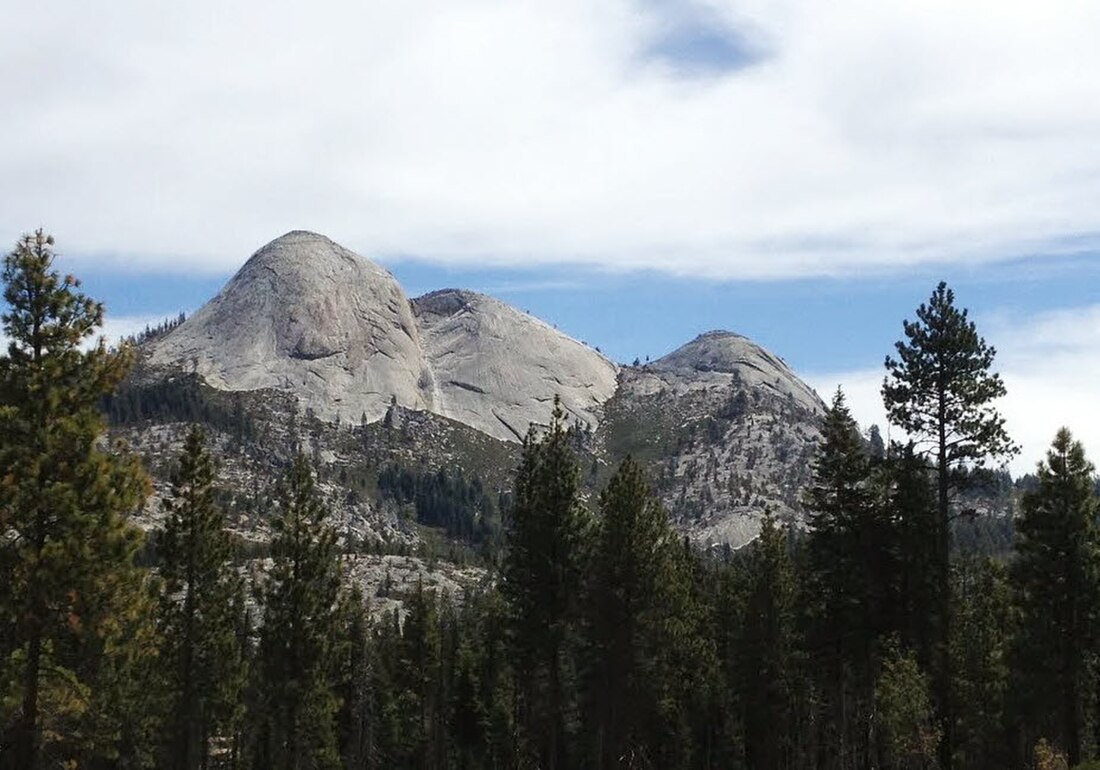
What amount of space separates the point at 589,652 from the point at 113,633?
97.3 ft

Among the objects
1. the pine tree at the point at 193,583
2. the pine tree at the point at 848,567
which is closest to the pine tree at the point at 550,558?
the pine tree at the point at 848,567

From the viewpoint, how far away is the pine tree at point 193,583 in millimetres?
47250

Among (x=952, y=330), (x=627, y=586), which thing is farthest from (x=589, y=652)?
(x=952, y=330)

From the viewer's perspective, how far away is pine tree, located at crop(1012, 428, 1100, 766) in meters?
38.3

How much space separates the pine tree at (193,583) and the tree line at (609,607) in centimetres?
14

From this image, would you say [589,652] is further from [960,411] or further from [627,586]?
[960,411]

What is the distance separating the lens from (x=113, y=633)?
25422mm

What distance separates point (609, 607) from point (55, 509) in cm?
2989

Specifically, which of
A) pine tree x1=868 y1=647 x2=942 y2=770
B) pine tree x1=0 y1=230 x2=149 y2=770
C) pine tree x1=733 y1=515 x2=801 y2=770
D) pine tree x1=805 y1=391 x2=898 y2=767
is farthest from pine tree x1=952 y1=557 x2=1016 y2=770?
pine tree x1=0 y1=230 x2=149 y2=770

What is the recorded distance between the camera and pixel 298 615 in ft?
153

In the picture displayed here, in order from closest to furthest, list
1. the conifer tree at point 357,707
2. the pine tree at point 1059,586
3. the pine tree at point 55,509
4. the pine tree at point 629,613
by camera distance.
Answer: the pine tree at point 55,509 → the pine tree at point 1059,586 → the pine tree at point 629,613 → the conifer tree at point 357,707

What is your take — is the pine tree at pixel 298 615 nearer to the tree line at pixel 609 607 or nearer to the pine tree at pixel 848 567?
the tree line at pixel 609 607

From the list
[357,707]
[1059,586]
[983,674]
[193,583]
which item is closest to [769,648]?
[983,674]

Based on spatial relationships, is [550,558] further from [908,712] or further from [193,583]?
[908,712]
